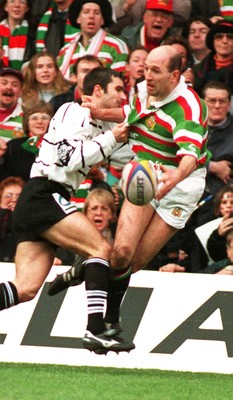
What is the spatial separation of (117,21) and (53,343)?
535 cm

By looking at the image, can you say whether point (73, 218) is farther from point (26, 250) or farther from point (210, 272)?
point (210, 272)

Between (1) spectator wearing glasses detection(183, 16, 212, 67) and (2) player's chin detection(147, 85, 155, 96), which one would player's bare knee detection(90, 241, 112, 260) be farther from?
(1) spectator wearing glasses detection(183, 16, 212, 67)

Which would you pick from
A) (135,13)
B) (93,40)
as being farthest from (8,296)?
(135,13)

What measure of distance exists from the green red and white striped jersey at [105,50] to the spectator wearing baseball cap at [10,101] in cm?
71

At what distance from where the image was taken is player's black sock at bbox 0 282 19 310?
10641mm

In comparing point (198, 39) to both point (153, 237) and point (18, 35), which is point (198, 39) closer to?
point (18, 35)

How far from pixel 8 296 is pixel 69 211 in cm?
79

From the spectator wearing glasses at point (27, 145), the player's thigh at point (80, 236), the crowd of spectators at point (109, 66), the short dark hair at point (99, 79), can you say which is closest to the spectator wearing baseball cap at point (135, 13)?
the crowd of spectators at point (109, 66)

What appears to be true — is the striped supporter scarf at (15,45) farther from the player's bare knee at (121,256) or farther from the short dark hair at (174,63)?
the player's bare knee at (121,256)

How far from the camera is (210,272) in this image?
12.4 m

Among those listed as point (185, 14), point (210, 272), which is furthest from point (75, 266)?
point (185, 14)

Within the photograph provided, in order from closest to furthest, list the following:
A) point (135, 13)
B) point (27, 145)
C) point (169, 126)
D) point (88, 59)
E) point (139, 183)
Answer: point (139, 183) → point (169, 126) → point (27, 145) → point (88, 59) → point (135, 13)

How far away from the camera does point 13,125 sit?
14266 mm

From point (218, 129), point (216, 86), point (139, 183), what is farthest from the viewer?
point (216, 86)
